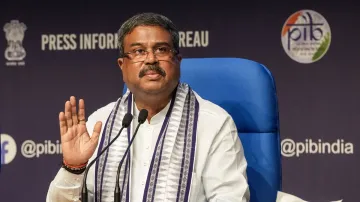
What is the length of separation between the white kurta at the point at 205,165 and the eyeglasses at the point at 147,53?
0.23 metres

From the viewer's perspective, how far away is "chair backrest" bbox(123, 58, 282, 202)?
101 inches

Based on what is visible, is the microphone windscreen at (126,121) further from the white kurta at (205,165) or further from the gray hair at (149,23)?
the gray hair at (149,23)

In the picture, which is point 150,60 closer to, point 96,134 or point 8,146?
point 96,134

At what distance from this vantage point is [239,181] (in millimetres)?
2293

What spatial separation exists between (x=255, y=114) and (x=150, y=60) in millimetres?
478

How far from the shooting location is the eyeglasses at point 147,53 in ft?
7.78

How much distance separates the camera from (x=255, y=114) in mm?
2596

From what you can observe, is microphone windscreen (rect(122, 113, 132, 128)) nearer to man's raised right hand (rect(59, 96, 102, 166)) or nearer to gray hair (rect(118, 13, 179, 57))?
man's raised right hand (rect(59, 96, 102, 166))

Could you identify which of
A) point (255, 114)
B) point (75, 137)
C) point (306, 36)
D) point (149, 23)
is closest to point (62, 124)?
point (75, 137)

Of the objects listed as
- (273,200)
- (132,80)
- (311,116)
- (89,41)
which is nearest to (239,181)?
(273,200)

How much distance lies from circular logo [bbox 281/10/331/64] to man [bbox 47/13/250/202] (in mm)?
1514

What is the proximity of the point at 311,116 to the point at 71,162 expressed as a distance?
6.48 ft

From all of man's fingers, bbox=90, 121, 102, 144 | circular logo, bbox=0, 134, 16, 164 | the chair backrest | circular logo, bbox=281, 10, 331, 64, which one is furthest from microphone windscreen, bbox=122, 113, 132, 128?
circular logo, bbox=0, 134, 16, 164

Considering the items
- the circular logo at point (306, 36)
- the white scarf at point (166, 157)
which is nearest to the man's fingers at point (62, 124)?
the white scarf at point (166, 157)
